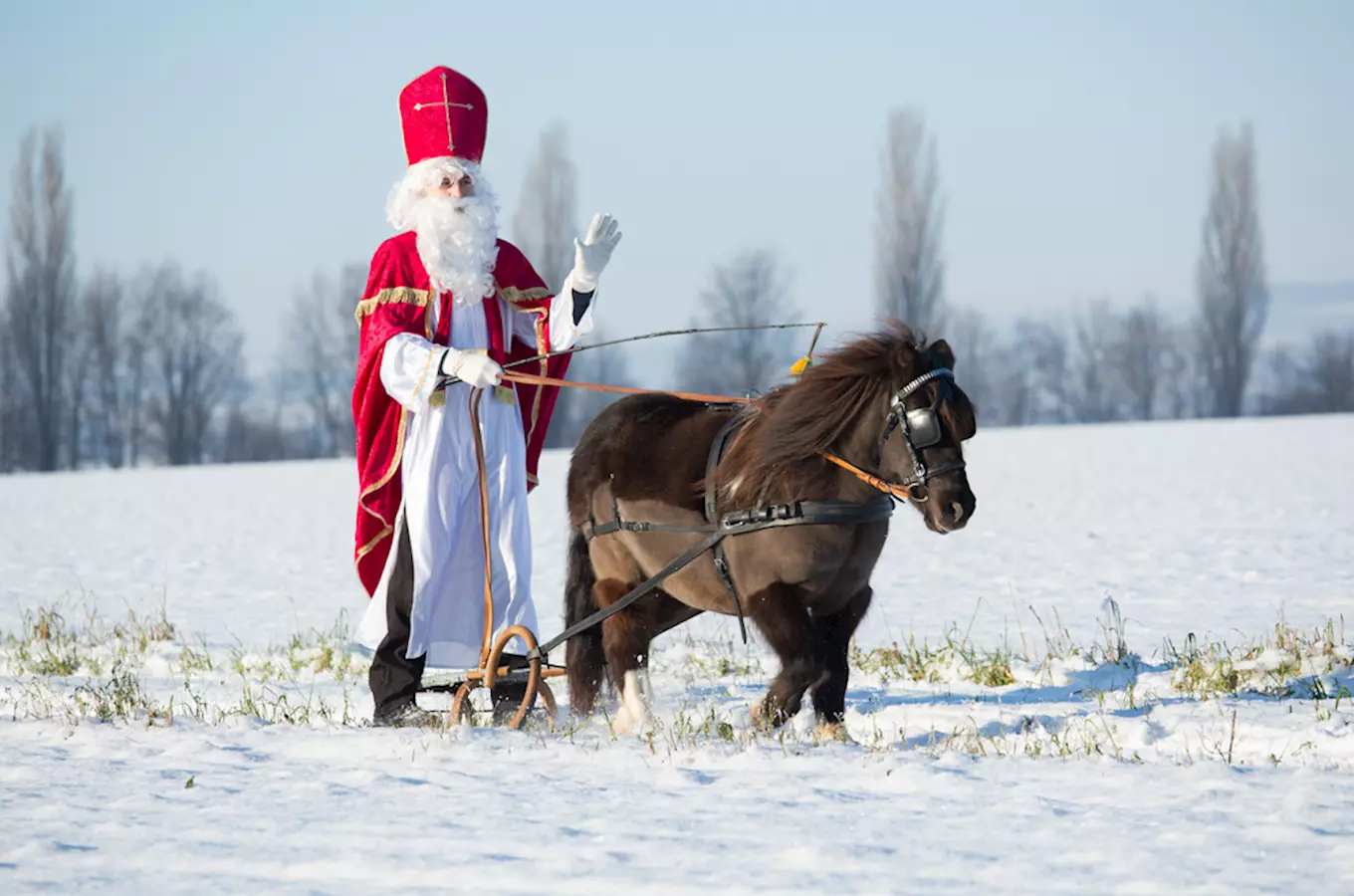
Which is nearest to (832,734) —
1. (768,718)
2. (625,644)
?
(768,718)

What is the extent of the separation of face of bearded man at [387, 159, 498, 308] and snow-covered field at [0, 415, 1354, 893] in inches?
65.5

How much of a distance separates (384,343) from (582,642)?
5.03ft

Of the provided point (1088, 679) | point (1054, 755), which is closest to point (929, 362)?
point (1054, 755)

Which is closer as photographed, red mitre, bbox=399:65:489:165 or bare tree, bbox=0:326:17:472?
red mitre, bbox=399:65:489:165

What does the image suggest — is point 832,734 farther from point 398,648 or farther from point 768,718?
point 398,648

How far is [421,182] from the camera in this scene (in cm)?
530

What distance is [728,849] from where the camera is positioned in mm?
3291

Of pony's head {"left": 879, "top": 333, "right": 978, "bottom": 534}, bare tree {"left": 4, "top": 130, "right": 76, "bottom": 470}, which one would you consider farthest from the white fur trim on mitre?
bare tree {"left": 4, "top": 130, "right": 76, "bottom": 470}

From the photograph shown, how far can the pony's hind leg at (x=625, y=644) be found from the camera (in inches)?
217

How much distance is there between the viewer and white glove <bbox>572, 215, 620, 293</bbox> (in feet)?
17.0

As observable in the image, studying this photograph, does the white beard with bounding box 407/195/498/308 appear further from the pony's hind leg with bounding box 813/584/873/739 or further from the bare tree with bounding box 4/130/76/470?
the bare tree with bounding box 4/130/76/470

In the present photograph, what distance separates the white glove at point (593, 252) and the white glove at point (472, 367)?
0.51m

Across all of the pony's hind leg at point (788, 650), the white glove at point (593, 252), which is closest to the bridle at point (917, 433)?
the pony's hind leg at point (788, 650)

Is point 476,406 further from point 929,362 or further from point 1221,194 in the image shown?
point 1221,194
